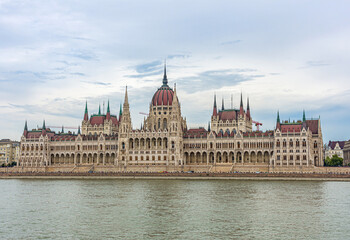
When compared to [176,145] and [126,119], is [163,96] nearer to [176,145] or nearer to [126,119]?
[126,119]

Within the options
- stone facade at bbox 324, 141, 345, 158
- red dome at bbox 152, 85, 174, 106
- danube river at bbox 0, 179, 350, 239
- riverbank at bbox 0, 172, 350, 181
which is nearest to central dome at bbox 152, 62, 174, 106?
red dome at bbox 152, 85, 174, 106

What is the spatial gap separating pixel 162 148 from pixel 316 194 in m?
77.5

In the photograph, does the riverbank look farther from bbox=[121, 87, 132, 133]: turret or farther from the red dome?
the red dome

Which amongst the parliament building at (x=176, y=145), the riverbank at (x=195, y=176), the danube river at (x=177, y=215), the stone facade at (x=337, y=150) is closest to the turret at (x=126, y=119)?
the parliament building at (x=176, y=145)

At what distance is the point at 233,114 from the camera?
165875mm

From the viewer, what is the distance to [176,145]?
146m

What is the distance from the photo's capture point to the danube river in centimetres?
4506

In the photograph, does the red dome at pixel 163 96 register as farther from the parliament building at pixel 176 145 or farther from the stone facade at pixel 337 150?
the stone facade at pixel 337 150

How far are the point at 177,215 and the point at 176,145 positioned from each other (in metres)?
91.1

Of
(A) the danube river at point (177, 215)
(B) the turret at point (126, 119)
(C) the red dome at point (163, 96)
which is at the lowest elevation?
(A) the danube river at point (177, 215)

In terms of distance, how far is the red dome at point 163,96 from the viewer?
548ft

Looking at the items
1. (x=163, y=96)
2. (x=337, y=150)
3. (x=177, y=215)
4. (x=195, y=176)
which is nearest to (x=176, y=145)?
(x=195, y=176)

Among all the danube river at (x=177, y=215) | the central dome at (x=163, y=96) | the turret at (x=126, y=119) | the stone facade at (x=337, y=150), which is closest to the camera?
the danube river at (x=177, y=215)

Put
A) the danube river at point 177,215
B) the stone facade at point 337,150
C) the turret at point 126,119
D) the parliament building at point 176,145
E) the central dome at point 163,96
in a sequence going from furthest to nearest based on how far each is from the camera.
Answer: the stone facade at point 337,150 < the central dome at point 163,96 < the turret at point 126,119 < the parliament building at point 176,145 < the danube river at point 177,215
